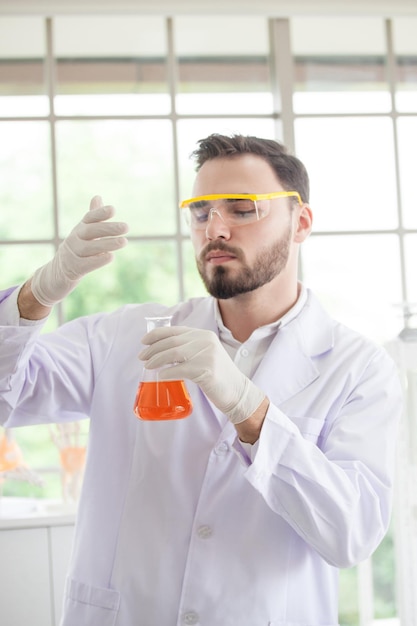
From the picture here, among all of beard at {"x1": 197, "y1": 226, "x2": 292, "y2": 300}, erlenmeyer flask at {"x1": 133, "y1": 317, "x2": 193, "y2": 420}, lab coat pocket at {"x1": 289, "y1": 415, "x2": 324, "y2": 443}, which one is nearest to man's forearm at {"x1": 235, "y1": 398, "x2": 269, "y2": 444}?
erlenmeyer flask at {"x1": 133, "y1": 317, "x2": 193, "y2": 420}

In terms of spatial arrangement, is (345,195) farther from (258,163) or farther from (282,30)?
(258,163)

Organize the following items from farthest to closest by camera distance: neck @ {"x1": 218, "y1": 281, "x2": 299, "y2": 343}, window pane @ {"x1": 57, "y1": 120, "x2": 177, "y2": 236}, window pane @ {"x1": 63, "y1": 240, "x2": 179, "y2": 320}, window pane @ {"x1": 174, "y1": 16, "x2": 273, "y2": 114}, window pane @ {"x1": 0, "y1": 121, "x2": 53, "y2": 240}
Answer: window pane @ {"x1": 57, "y1": 120, "x2": 177, "y2": 236} < window pane @ {"x1": 63, "y1": 240, "x2": 179, "y2": 320} < window pane @ {"x1": 0, "y1": 121, "x2": 53, "y2": 240} < window pane @ {"x1": 174, "y1": 16, "x2": 273, "y2": 114} < neck @ {"x1": 218, "y1": 281, "x2": 299, "y2": 343}

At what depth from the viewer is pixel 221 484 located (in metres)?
1.61

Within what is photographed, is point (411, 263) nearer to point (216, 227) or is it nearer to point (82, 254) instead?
point (216, 227)

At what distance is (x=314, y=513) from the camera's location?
142 centimetres

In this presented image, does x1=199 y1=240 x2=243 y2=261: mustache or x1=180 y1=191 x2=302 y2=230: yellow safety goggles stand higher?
x1=180 y1=191 x2=302 y2=230: yellow safety goggles

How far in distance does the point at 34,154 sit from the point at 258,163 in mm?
9763

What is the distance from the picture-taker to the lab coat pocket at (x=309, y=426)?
5.37ft

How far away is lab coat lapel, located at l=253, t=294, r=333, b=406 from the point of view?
5.57 ft

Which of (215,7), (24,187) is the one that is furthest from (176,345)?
(24,187)

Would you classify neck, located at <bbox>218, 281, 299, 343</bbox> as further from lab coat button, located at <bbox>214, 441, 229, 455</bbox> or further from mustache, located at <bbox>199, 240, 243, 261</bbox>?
lab coat button, located at <bbox>214, 441, 229, 455</bbox>

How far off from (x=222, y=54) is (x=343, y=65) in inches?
21.3

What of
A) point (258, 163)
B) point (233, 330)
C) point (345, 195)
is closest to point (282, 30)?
point (345, 195)

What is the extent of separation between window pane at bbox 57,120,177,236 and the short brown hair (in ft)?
31.3
